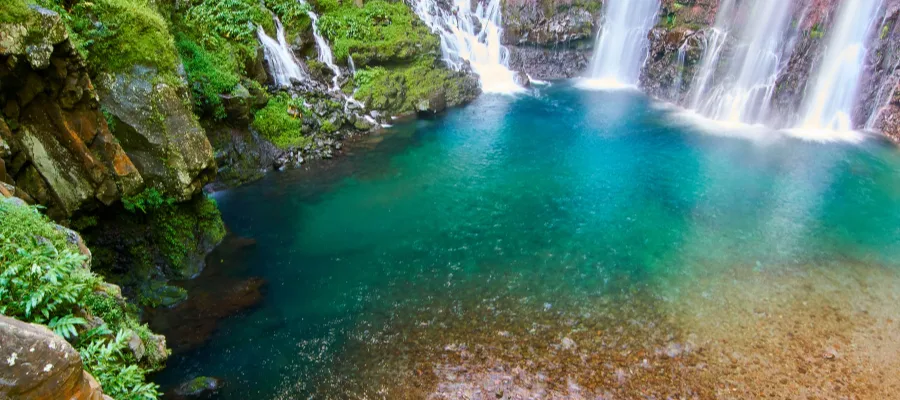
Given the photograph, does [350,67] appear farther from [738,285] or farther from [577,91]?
[738,285]

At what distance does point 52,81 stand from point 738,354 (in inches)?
573

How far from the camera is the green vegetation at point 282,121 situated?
19775mm

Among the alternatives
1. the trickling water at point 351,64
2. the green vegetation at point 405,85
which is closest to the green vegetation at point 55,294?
the green vegetation at point 405,85

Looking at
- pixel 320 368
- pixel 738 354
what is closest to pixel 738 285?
pixel 738 354

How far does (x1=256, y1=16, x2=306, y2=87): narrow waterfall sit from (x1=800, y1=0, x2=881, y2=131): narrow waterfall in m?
24.3

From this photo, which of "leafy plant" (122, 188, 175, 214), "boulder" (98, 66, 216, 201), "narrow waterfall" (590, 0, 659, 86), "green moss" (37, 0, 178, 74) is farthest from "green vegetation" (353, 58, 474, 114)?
"leafy plant" (122, 188, 175, 214)

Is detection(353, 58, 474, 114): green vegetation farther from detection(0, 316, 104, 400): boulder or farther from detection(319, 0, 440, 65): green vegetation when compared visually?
detection(0, 316, 104, 400): boulder

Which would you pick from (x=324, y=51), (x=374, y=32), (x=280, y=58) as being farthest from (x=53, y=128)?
(x=374, y=32)

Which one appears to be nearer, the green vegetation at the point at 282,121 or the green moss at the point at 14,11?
the green moss at the point at 14,11

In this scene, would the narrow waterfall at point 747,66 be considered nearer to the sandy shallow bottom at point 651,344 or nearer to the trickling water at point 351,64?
the sandy shallow bottom at point 651,344

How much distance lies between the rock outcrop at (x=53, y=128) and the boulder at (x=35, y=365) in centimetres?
585

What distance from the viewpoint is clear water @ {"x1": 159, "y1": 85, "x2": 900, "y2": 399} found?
1006 cm

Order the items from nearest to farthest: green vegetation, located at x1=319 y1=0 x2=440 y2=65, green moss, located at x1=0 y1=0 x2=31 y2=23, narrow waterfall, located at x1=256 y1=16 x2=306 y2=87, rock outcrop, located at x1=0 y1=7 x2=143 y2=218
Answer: green moss, located at x1=0 y1=0 x2=31 y2=23
rock outcrop, located at x1=0 y1=7 x2=143 y2=218
narrow waterfall, located at x1=256 y1=16 x2=306 y2=87
green vegetation, located at x1=319 y1=0 x2=440 y2=65

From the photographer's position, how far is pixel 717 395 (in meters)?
9.23
